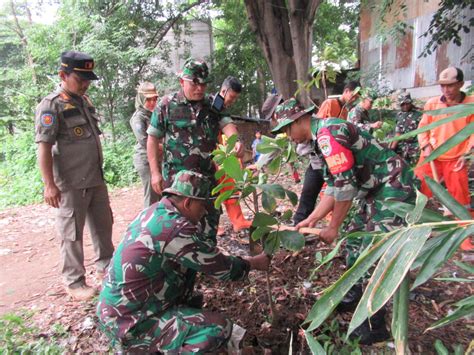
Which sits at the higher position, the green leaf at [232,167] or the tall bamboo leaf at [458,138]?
the tall bamboo leaf at [458,138]

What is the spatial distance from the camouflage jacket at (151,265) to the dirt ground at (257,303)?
1.98 ft

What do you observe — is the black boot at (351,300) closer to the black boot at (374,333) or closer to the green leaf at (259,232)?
the black boot at (374,333)

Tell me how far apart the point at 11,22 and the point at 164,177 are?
11.3m

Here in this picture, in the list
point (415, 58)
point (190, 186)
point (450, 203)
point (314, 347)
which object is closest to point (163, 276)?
point (190, 186)

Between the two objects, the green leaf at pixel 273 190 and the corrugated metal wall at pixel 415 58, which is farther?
the corrugated metal wall at pixel 415 58

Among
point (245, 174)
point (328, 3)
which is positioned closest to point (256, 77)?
point (328, 3)

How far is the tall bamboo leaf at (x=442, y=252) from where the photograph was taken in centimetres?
94

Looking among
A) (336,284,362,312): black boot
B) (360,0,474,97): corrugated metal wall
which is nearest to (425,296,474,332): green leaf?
(336,284,362,312): black boot

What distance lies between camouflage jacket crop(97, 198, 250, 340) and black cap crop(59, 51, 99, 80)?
1455 millimetres

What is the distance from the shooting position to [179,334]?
1.92 metres

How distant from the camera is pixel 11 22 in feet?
36.0

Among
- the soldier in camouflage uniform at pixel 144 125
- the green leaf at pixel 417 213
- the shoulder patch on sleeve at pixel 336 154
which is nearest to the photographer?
the green leaf at pixel 417 213

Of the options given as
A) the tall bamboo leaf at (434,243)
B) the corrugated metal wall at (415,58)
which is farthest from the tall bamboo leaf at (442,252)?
the corrugated metal wall at (415,58)

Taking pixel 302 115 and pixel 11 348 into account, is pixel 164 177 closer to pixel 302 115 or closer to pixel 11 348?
pixel 302 115
